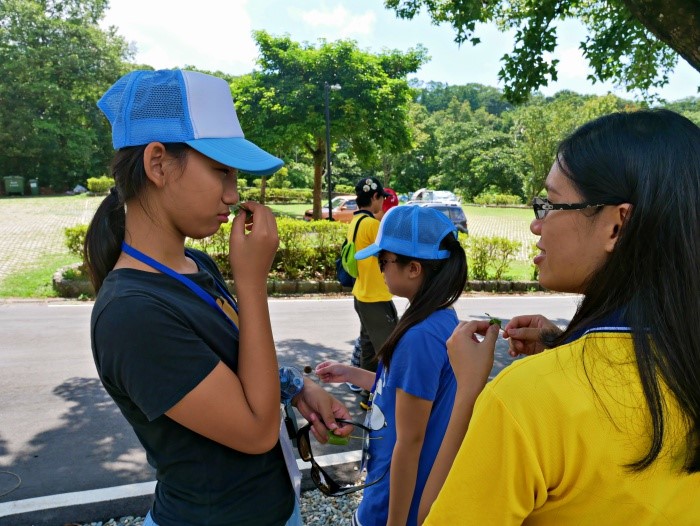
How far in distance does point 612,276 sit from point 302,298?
32.8 ft

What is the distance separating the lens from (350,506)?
350cm

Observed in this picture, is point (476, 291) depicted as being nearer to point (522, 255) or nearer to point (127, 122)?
point (522, 255)

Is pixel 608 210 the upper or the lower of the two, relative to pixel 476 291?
upper

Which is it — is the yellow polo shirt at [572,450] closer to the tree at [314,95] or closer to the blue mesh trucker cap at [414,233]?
the blue mesh trucker cap at [414,233]

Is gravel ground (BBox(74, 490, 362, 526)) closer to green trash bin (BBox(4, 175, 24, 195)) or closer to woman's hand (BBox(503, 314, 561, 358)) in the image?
woman's hand (BBox(503, 314, 561, 358))

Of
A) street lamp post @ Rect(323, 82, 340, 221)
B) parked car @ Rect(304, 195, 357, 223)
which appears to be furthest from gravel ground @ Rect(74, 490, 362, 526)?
parked car @ Rect(304, 195, 357, 223)

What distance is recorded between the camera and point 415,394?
5.89 feet

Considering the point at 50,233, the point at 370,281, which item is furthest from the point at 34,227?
the point at 370,281

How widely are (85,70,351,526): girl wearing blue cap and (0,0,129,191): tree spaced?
127ft

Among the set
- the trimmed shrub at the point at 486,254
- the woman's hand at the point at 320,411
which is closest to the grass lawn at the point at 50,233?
the trimmed shrub at the point at 486,254

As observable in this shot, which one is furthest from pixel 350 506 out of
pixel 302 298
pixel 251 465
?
pixel 302 298

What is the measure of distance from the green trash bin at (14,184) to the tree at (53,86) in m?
1.68

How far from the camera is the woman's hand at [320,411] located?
167cm

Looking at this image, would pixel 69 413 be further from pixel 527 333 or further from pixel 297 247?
pixel 297 247
